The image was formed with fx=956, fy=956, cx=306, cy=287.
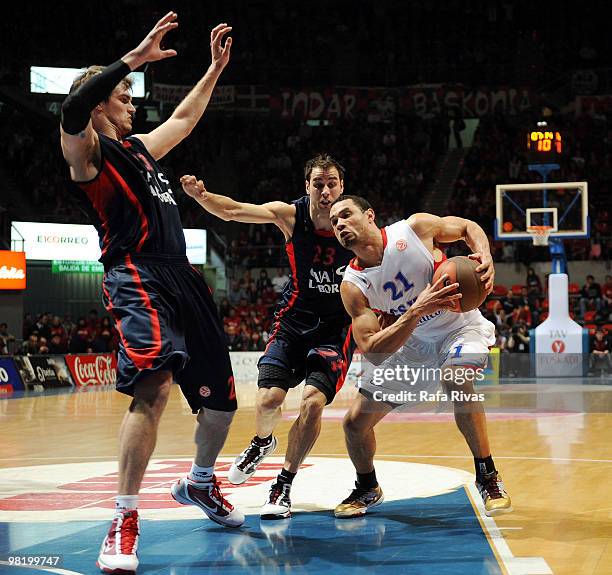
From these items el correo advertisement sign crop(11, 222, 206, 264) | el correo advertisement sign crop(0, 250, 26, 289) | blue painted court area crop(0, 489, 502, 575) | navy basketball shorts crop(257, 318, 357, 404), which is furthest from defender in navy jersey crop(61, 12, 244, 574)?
el correo advertisement sign crop(11, 222, 206, 264)

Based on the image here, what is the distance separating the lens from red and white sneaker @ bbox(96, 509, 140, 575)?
4145 mm

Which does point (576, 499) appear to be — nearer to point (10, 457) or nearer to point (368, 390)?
point (368, 390)

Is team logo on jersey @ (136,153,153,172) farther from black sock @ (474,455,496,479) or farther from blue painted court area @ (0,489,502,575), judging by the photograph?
black sock @ (474,455,496,479)

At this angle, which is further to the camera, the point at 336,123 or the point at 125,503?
the point at 336,123

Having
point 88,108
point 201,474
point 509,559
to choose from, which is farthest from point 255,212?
point 509,559

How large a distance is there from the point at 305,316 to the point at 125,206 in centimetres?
210

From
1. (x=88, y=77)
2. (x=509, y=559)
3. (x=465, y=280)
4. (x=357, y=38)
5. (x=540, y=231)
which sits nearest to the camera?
(x=509, y=559)

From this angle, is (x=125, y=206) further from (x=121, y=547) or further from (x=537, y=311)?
(x=537, y=311)

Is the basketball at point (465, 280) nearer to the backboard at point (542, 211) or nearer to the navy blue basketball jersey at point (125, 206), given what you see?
the navy blue basketball jersey at point (125, 206)

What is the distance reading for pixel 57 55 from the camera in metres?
32.1

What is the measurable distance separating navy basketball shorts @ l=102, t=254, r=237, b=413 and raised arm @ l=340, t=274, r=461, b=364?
800mm

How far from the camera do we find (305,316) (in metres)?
6.49

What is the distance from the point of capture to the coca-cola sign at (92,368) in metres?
20.7

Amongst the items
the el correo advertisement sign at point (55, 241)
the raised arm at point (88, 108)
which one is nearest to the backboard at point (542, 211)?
the el correo advertisement sign at point (55, 241)
